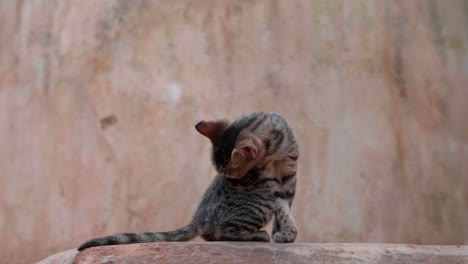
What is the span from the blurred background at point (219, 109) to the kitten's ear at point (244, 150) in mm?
2297

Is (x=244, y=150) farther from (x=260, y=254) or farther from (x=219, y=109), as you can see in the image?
(x=219, y=109)

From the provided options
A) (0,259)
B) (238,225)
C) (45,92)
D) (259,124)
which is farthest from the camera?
(45,92)

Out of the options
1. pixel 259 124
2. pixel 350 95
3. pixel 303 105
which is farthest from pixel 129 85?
pixel 259 124

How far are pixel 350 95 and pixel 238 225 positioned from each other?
280 cm

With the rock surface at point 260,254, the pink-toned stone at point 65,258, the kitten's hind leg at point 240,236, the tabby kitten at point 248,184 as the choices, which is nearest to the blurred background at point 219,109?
the tabby kitten at point 248,184

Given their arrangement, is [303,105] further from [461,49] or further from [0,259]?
[0,259]

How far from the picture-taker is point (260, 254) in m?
2.39

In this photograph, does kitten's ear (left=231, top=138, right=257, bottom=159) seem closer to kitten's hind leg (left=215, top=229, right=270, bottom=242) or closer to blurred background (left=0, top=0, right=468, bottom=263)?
kitten's hind leg (left=215, top=229, right=270, bottom=242)

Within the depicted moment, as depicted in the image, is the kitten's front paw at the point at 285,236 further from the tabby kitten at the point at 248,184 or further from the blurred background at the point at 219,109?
the blurred background at the point at 219,109

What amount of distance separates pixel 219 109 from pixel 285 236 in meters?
2.61

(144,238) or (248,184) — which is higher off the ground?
(248,184)

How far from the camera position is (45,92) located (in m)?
5.46

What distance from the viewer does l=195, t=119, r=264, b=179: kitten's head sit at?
2826 mm

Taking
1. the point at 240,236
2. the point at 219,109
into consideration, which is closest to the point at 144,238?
the point at 240,236
